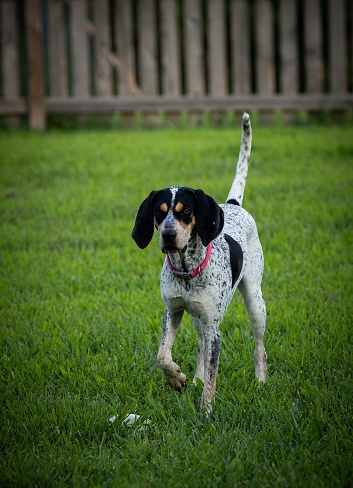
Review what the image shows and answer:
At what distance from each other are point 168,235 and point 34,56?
29.8 ft

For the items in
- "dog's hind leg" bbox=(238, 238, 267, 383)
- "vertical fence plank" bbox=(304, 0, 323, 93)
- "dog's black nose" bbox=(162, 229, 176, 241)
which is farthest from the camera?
"vertical fence plank" bbox=(304, 0, 323, 93)

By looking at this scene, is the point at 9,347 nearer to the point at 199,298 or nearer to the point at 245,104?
the point at 199,298

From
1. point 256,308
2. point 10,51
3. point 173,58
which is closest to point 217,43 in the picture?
point 173,58

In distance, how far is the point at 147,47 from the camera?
11781 millimetres

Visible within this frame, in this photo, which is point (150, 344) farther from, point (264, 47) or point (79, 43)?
point (79, 43)

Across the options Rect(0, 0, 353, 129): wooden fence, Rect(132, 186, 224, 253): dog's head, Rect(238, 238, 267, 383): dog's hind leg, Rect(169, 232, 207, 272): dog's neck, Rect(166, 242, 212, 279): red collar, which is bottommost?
Rect(238, 238, 267, 383): dog's hind leg

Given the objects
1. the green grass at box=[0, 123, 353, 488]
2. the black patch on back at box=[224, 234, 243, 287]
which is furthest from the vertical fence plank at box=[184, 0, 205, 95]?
the black patch on back at box=[224, 234, 243, 287]

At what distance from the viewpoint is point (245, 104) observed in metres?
11.6

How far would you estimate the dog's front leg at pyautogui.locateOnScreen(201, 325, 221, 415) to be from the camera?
3535mm

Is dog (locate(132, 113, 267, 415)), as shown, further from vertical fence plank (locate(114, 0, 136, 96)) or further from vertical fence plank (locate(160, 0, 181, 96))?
vertical fence plank (locate(114, 0, 136, 96))

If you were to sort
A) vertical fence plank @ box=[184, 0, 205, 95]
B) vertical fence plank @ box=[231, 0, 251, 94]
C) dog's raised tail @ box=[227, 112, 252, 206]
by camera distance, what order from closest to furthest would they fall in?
dog's raised tail @ box=[227, 112, 252, 206], vertical fence plank @ box=[231, 0, 251, 94], vertical fence plank @ box=[184, 0, 205, 95]

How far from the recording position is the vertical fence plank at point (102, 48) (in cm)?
1172

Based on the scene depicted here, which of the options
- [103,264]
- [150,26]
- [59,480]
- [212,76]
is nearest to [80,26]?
[150,26]

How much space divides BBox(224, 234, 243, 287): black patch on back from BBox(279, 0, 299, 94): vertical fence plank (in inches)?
326
